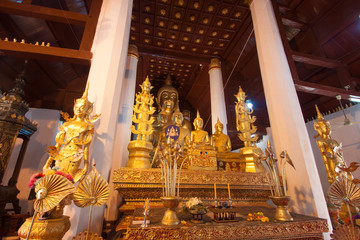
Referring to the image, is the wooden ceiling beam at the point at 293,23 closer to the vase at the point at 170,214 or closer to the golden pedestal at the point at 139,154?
the golden pedestal at the point at 139,154

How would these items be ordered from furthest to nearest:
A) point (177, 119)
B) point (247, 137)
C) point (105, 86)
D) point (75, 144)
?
point (177, 119) → point (247, 137) → point (105, 86) → point (75, 144)

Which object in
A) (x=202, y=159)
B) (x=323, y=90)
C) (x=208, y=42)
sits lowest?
(x=202, y=159)

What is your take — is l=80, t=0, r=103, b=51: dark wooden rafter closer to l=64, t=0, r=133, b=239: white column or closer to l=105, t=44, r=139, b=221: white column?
l=64, t=0, r=133, b=239: white column

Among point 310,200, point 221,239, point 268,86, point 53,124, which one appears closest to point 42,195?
point 221,239

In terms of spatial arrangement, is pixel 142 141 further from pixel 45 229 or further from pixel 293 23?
pixel 293 23

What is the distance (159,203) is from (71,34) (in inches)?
223

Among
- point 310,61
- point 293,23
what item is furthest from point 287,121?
point 293,23

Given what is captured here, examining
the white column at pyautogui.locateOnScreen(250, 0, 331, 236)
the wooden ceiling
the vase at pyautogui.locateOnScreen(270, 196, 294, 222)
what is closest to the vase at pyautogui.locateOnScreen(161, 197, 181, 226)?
the vase at pyautogui.locateOnScreen(270, 196, 294, 222)

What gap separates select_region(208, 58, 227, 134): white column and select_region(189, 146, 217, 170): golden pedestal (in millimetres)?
2332

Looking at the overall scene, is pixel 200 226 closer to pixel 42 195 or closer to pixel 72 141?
pixel 42 195

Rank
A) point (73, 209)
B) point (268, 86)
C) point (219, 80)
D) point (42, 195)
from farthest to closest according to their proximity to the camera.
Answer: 1. point (219, 80)
2. point (268, 86)
3. point (73, 209)
4. point (42, 195)

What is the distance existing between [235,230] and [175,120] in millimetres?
2563

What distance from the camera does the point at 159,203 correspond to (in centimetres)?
206

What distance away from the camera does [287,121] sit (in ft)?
8.56
